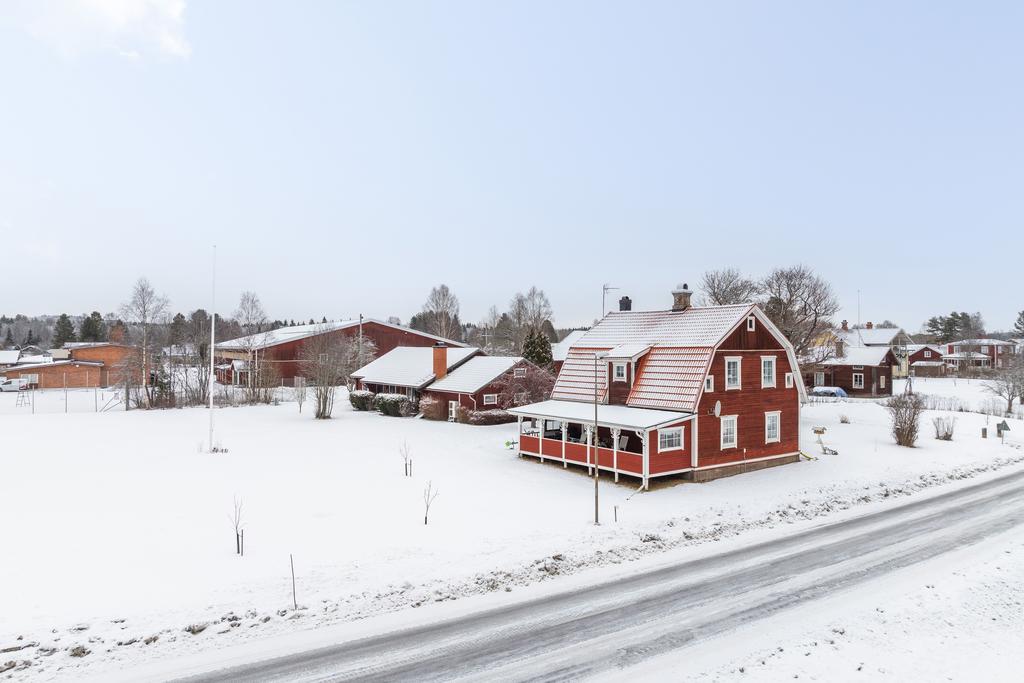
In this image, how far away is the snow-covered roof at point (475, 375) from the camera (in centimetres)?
4294

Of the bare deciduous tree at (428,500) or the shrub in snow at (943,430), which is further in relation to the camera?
the shrub in snow at (943,430)

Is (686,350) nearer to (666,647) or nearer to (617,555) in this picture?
(617,555)

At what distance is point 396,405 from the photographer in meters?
46.6

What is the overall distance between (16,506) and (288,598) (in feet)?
43.7

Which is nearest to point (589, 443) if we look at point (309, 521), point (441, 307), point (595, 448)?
point (595, 448)

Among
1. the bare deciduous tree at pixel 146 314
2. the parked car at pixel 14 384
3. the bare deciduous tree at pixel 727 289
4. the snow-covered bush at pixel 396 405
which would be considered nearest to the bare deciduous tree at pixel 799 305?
the bare deciduous tree at pixel 727 289

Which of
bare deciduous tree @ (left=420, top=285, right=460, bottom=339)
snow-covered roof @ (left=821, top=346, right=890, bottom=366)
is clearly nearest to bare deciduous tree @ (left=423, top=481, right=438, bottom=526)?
snow-covered roof @ (left=821, top=346, right=890, bottom=366)

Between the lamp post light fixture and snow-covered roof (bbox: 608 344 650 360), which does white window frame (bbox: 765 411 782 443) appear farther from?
the lamp post light fixture

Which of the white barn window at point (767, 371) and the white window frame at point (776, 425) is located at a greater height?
the white barn window at point (767, 371)

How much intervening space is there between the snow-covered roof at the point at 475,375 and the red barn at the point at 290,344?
1720 cm

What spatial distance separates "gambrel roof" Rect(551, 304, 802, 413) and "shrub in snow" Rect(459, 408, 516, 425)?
37.9 ft

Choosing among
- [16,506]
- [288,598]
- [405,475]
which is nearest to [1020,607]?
[288,598]

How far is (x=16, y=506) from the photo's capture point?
1984 centimetres

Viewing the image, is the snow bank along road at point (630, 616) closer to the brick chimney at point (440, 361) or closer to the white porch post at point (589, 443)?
the white porch post at point (589, 443)
